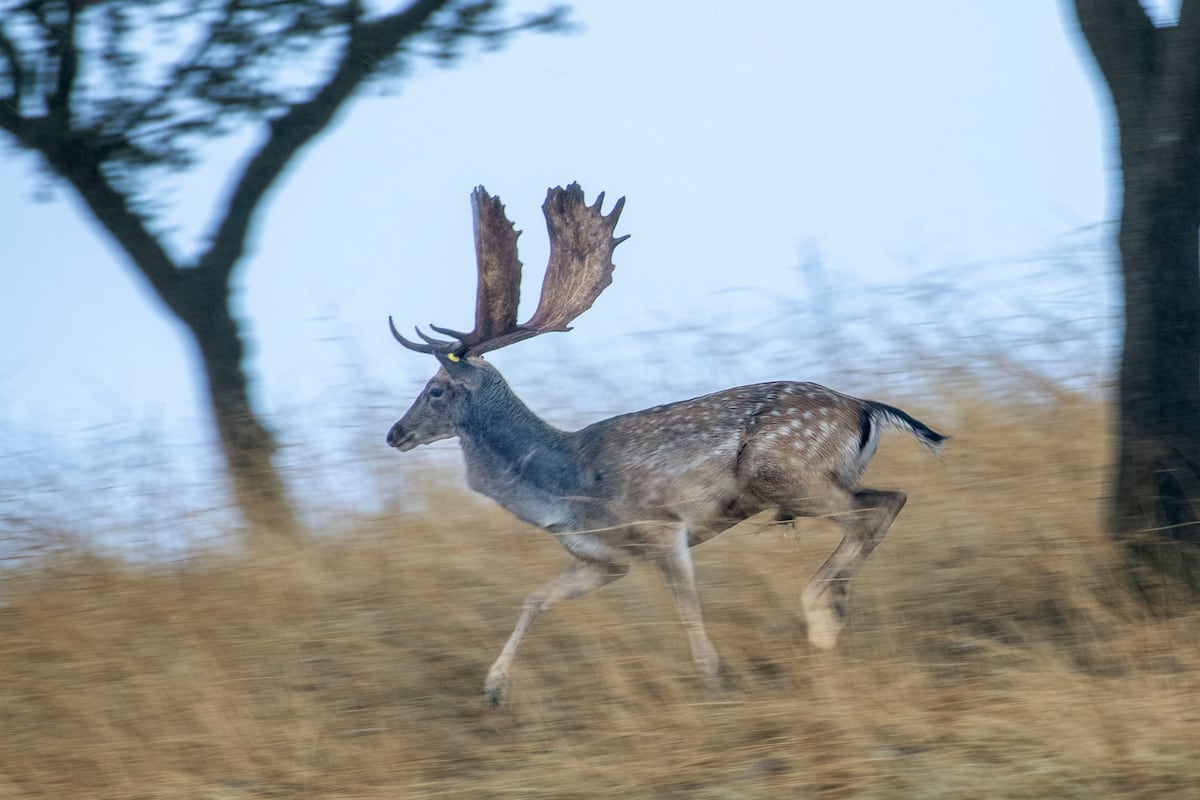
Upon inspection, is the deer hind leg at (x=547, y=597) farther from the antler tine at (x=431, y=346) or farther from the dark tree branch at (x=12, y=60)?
the dark tree branch at (x=12, y=60)

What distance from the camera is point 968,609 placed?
664cm

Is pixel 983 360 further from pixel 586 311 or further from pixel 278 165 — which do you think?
pixel 278 165

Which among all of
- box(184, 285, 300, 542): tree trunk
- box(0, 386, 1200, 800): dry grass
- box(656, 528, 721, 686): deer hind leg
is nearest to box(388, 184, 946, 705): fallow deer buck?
box(656, 528, 721, 686): deer hind leg

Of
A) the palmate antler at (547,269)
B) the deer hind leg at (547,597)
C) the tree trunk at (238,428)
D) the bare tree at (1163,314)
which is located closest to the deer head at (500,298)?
the palmate antler at (547,269)

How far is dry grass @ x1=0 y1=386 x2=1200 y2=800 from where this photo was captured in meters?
5.41

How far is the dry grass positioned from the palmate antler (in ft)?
4.33

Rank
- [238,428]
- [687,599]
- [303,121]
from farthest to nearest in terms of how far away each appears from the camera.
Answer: [303,121], [238,428], [687,599]

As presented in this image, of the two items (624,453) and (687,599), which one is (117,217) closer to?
(624,453)

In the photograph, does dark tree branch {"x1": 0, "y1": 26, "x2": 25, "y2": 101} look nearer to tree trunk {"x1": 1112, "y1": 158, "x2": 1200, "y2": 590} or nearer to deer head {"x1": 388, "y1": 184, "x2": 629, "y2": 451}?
deer head {"x1": 388, "y1": 184, "x2": 629, "y2": 451}

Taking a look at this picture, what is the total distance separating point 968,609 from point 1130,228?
6.07 feet

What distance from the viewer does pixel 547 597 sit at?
20.3 feet

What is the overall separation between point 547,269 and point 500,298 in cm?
31

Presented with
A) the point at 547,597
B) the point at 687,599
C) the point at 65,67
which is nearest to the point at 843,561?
the point at 687,599

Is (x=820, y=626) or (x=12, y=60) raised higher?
(x=12, y=60)
